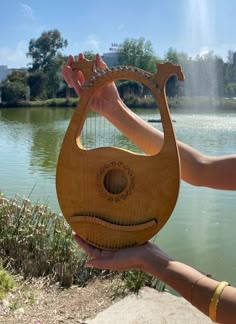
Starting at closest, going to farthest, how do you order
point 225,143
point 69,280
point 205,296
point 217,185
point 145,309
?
point 205,296, point 217,185, point 145,309, point 69,280, point 225,143

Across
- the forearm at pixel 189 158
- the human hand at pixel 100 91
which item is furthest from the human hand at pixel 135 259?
the human hand at pixel 100 91

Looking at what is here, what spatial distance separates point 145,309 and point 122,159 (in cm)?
164

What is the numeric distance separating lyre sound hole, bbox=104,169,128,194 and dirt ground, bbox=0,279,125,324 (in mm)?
1309

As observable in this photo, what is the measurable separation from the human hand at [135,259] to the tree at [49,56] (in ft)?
135

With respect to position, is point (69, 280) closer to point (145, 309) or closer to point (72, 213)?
point (145, 309)

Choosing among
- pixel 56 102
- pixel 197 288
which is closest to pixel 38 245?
pixel 197 288

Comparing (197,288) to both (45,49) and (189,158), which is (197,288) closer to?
(189,158)

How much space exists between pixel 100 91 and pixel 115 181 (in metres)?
0.27

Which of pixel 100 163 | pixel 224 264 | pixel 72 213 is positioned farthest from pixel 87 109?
pixel 224 264

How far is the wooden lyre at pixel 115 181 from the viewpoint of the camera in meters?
1.12

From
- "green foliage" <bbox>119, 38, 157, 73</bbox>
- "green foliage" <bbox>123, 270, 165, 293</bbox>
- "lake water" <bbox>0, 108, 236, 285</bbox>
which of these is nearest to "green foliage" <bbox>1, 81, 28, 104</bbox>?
"green foliage" <bbox>119, 38, 157, 73</bbox>

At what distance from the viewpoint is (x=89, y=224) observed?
1.15 metres

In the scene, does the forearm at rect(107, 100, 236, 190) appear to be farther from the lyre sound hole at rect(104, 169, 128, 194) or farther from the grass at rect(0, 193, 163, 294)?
the grass at rect(0, 193, 163, 294)

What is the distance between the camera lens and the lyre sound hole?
115 centimetres
